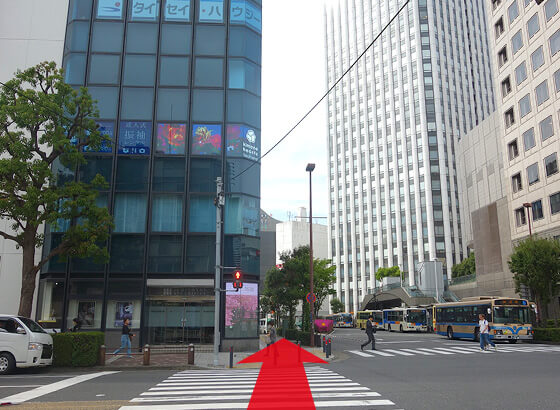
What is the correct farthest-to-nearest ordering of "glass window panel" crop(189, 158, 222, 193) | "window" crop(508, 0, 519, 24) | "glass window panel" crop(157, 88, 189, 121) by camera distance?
"window" crop(508, 0, 519, 24) → "glass window panel" crop(157, 88, 189, 121) → "glass window panel" crop(189, 158, 222, 193)

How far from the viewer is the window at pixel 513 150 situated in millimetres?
44031

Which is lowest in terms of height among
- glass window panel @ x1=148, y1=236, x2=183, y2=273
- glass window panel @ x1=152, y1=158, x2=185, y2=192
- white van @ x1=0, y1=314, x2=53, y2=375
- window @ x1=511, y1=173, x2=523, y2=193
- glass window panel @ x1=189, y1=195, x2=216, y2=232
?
white van @ x1=0, y1=314, x2=53, y2=375

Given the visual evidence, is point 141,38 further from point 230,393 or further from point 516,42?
point 516,42

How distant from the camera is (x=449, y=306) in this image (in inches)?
1309

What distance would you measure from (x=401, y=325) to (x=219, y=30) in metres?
36.6

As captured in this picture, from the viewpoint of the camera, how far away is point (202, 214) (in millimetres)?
26781

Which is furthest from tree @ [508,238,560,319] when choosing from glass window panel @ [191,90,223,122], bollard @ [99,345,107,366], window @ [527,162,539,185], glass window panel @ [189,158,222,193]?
bollard @ [99,345,107,366]

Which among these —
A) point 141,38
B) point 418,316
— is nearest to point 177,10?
point 141,38

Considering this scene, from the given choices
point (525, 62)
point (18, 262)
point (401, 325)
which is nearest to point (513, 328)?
point (401, 325)

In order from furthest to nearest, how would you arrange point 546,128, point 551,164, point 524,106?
point 524,106 < point 546,128 < point 551,164

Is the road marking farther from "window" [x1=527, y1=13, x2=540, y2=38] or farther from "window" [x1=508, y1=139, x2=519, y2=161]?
"window" [x1=527, y1=13, x2=540, y2=38]

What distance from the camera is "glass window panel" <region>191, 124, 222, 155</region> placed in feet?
90.3

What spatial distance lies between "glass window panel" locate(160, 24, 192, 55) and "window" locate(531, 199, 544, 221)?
A: 3223 centimetres

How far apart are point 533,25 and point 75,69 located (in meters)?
38.3
